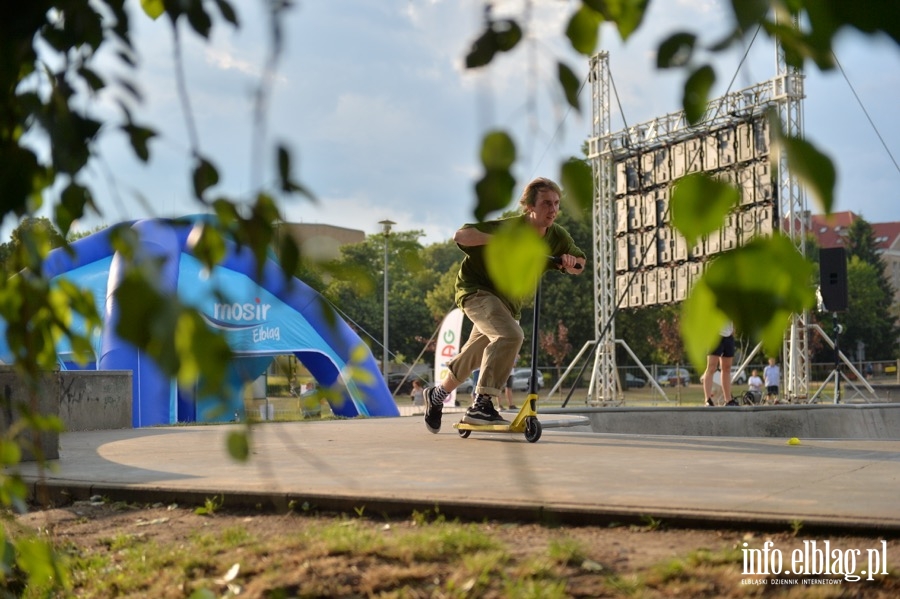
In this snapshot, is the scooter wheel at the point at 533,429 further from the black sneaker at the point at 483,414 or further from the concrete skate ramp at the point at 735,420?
the concrete skate ramp at the point at 735,420

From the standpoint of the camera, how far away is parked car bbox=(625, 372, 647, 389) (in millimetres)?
34000

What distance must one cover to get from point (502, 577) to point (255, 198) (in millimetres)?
1586

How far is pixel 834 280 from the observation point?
20.0m

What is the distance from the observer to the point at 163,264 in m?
1.19

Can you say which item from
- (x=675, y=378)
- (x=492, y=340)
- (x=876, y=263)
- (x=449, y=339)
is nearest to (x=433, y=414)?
(x=492, y=340)

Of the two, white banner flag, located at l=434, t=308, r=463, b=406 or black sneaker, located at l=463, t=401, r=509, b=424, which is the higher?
white banner flag, located at l=434, t=308, r=463, b=406

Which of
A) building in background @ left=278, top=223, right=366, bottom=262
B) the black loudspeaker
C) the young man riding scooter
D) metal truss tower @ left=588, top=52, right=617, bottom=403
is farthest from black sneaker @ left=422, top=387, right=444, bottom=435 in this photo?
metal truss tower @ left=588, top=52, right=617, bottom=403

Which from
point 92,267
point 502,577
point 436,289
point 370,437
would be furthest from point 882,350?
point 502,577

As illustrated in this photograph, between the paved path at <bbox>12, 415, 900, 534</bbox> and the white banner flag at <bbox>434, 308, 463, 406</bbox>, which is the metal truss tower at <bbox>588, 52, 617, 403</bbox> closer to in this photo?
the white banner flag at <bbox>434, 308, 463, 406</bbox>

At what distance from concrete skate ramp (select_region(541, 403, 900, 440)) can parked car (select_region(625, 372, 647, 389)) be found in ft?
74.5

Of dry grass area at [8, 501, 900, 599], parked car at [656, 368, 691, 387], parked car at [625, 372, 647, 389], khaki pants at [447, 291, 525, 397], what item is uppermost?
khaki pants at [447, 291, 525, 397]

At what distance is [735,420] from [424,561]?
8391 mm

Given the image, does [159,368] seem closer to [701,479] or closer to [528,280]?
[528,280]

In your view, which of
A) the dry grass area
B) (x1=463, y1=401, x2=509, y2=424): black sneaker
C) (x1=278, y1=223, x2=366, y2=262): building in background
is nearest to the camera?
(x1=278, y1=223, x2=366, y2=262): building in background
